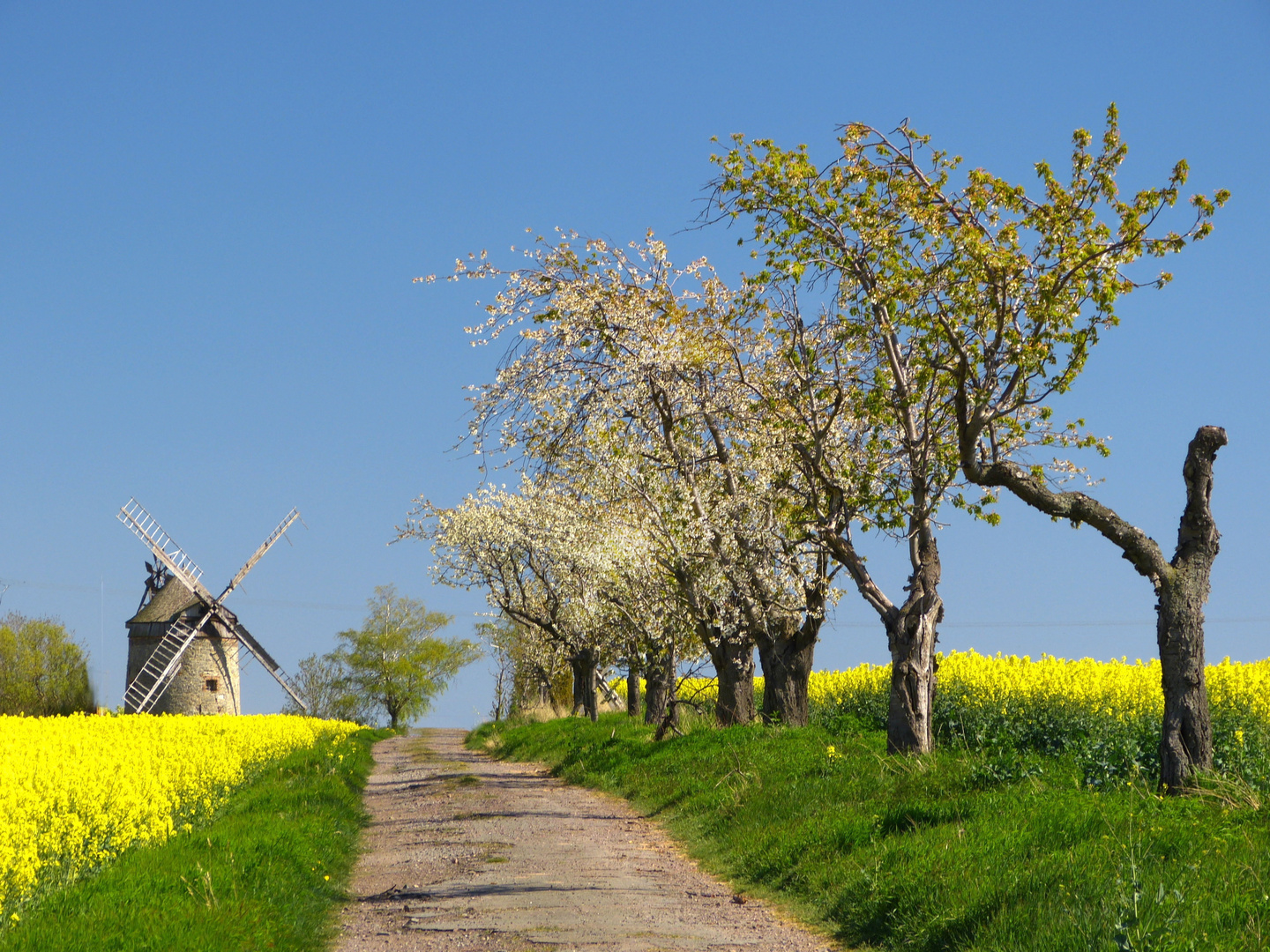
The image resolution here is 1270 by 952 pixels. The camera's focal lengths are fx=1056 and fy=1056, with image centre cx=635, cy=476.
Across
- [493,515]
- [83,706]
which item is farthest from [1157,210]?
[83,706]

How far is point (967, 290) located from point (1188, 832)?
244 inches

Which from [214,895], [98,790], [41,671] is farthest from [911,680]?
[41,671]

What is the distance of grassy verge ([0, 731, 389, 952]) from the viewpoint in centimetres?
739

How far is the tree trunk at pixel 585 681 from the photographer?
120 feet

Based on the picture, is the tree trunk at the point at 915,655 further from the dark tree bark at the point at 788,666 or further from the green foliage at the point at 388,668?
the green foliage at the point at 388,668

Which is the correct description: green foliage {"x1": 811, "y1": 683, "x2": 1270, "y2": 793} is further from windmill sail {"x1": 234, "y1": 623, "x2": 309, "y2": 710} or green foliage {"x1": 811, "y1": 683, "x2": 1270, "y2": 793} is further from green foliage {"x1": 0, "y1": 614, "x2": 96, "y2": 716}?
green foliage {"x1": 0, "y1": 614, "x2": 96, "y2": 716}

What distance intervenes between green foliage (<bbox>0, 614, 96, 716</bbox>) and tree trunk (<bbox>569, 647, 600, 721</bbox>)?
44.3m

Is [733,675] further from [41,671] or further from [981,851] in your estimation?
[41,671]

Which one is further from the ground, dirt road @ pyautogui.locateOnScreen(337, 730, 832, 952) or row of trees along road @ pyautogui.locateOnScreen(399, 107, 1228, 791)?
row of trees along road @ pyautogui.locateOnScreen(399, 107, 1228, 791)

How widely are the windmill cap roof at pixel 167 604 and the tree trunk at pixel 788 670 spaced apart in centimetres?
4440

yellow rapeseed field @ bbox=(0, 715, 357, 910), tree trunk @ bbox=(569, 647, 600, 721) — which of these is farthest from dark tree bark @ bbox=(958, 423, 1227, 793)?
tree trunk @ bbox=(569, 647, 600, 721)

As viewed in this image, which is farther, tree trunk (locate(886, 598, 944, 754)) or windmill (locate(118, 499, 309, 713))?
windmill (locate(118, 499, 309, 713))

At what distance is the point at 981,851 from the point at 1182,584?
14.2 ft

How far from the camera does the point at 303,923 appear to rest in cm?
882
